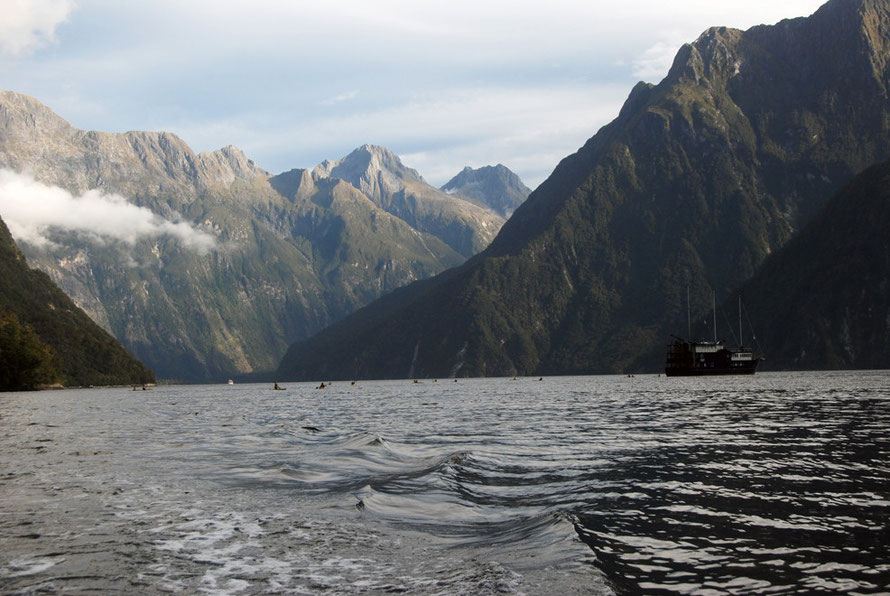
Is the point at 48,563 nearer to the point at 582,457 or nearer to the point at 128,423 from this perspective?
the point at 582,457

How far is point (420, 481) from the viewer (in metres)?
35.9

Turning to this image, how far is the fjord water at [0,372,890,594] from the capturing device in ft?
60.3

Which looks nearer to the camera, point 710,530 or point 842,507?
point 710,530

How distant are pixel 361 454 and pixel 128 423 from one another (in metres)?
49.8

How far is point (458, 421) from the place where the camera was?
262 feet

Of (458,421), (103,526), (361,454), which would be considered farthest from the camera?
(458,421)

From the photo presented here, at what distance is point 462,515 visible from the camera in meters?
27.4

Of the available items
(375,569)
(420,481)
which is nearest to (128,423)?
(420,481)

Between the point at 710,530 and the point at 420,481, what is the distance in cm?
1614

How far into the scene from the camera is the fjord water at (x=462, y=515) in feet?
60.3

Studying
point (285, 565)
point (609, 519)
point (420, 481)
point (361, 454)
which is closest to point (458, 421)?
point (361, 454)

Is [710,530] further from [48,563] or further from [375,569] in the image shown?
[48,563]

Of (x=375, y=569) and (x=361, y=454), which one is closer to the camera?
(x=375, y=569)

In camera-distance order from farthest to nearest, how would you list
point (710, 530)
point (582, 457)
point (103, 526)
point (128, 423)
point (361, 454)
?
point (128, 423) → point (361, 454) → point (582, 457) → point (103, 526) → point (710, 530)
